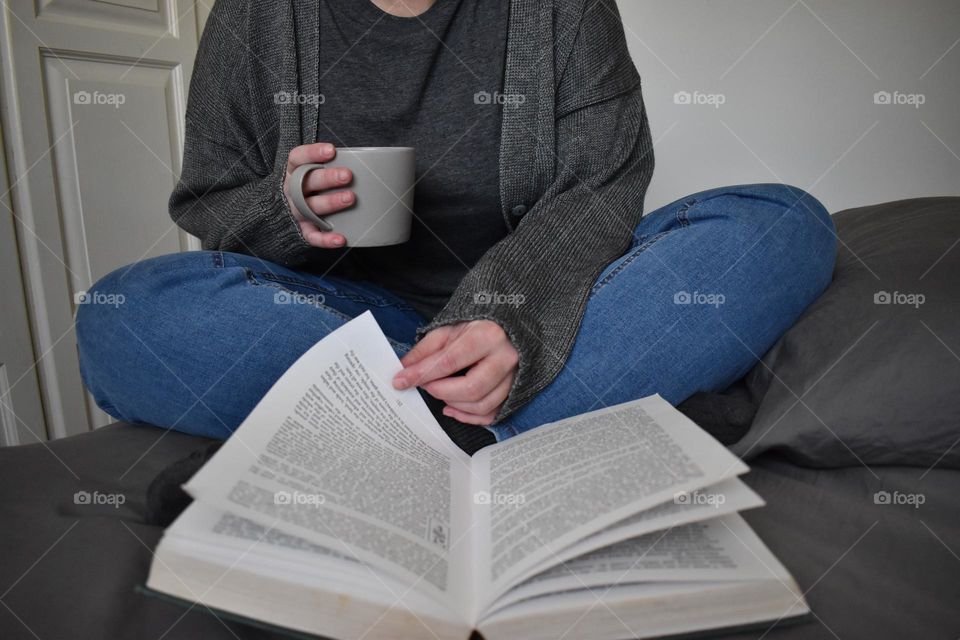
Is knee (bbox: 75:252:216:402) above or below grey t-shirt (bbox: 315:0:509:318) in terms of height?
below

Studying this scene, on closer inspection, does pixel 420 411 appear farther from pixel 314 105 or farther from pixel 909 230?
pixel 909 230

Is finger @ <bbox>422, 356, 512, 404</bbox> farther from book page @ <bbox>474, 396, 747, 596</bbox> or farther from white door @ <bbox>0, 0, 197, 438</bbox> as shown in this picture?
white door @ <bbox>0, 0, 197, 438</bbox>

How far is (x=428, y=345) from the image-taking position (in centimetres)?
53

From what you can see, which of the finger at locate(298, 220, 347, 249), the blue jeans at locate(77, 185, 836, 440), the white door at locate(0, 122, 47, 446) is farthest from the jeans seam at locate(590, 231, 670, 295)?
the white door at locate(0, 122, 47, 446)

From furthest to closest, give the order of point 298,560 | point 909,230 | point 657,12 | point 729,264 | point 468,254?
A: point 657,12
point 468,254
point 909,230
point 729,264
point 298,560

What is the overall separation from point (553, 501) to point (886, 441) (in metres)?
0.34

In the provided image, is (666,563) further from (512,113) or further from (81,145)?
(81,145)

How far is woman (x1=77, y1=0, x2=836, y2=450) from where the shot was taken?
601 millimetres

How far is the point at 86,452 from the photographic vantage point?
60 centimetres

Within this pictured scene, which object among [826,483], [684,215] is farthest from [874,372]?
[684,215]

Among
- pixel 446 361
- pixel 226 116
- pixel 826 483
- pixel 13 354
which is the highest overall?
pixel 226 116

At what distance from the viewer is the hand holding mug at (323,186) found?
60 centimetres

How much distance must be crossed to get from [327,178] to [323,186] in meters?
0.01

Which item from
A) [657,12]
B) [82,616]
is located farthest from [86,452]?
[657,12]
